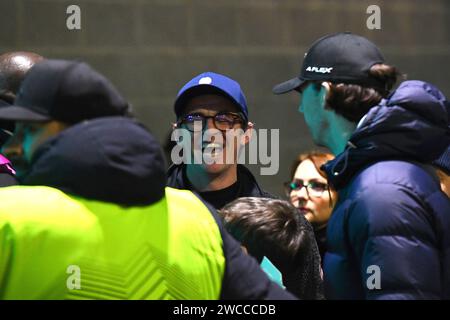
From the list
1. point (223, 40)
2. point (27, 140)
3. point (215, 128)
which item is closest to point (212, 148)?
point (215, 128)

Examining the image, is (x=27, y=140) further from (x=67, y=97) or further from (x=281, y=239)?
(x=281, y=239)

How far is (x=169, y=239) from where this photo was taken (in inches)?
90.4

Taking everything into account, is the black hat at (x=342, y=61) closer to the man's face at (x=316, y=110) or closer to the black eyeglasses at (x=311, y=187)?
the man's face at (x=316, y=110)

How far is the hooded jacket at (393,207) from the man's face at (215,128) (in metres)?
1.17

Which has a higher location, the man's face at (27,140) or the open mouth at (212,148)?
the man's face at (27,140)

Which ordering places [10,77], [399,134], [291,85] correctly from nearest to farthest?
[399,134] < [291,85] < [10,77]

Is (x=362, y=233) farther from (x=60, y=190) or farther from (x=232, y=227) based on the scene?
(x=60, y=190)

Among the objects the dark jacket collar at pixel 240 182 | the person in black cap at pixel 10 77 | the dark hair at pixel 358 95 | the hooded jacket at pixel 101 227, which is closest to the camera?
the hooded jacket at pixel 101 227

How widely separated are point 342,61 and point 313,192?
2.07m

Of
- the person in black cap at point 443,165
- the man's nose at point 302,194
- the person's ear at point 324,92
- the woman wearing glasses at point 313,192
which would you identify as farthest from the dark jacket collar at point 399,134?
the man's nose at point 302,194

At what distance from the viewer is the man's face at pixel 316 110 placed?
3.34 m

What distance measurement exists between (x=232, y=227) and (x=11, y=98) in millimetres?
1009

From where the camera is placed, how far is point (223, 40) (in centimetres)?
686

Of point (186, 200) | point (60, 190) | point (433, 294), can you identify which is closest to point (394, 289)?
point (433, 294)
